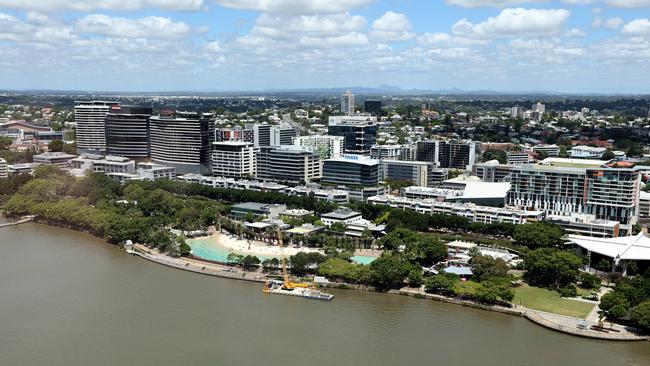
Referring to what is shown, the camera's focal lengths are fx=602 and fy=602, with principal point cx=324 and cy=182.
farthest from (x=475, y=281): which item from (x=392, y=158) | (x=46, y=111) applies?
(x=46, y=111)

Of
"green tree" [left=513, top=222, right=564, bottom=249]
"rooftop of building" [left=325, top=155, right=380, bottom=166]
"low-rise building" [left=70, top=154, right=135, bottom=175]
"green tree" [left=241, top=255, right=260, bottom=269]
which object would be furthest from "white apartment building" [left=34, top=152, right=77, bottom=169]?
"green tree" [left=513, top=222, right=564, bottom=249]

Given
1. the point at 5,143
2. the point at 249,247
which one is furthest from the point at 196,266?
the point at 5,143

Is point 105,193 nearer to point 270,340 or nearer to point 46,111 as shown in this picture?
point 270,340

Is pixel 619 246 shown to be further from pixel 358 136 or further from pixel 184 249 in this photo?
pixel 358 136

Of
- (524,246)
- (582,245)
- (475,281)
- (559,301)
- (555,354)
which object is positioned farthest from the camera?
(524,246)

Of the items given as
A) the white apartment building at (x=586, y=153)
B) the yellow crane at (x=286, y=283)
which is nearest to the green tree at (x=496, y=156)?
the white apartment building at (x=586, y=153)

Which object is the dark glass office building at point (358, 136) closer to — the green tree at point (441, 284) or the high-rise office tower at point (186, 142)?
the high-rise office tower at point (186, 142)
